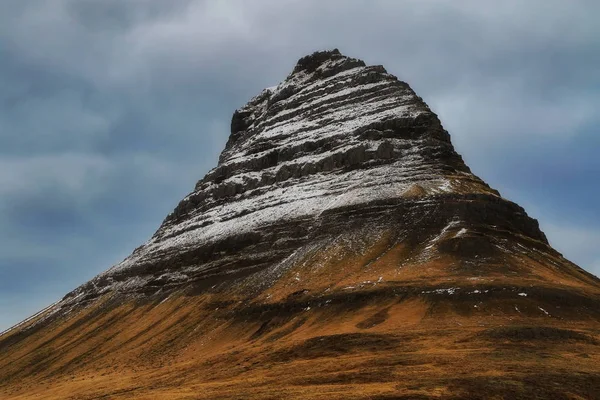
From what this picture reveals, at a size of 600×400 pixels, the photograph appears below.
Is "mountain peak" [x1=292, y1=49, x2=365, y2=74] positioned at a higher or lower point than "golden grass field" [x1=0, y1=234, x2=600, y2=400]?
higher

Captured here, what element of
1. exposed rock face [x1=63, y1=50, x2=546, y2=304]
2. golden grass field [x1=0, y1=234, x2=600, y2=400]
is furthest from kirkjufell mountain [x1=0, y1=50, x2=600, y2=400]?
exposed rock face [x1=63, y1=50, x2=546, y2=304]

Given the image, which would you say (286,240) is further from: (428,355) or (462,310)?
(428,355)

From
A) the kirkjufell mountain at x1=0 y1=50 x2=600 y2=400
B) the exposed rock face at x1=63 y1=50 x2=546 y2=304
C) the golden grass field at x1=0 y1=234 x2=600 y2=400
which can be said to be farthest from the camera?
the exposed rock face at x1=63 y1=50 x2=546 y2=304

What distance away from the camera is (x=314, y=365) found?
51281 millimetres

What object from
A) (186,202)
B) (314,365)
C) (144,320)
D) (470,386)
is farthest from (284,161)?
(470,386)

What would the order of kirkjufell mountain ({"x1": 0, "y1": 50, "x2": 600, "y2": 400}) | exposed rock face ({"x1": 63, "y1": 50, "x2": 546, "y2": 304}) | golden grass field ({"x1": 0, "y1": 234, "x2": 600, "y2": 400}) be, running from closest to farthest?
golden grass field ({"x1": 0, "y1": 234, "x2": 600, "y2": 400}) < kirkjufell mountain ({"x1": 0, "y1": 50, "x2": 600, "y2": 400}) < exposed rock face ({"x1": 63, "y1": 50, "x2": 546, "y2": 304})

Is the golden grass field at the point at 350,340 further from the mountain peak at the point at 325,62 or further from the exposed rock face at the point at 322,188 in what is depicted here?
the mountain peak at the point at 325,62

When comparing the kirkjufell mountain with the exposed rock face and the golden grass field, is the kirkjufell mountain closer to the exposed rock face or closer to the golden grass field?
the golden grass field

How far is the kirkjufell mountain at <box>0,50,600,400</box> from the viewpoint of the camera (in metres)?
47.6

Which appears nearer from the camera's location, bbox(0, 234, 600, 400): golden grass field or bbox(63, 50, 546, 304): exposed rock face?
bbox(0, 234, 600, 400): golden grass field

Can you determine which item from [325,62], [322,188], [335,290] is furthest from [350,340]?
[325,62]

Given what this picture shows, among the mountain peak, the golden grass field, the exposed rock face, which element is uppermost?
the mountain peak

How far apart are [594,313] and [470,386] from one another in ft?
106

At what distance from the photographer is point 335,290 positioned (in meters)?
76.5
